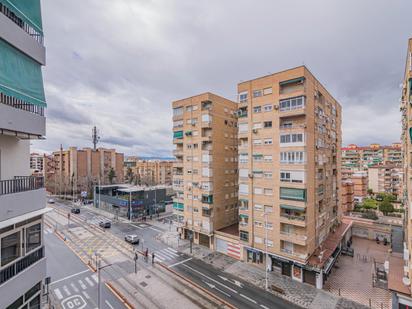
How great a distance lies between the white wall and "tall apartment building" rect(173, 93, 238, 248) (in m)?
22.8

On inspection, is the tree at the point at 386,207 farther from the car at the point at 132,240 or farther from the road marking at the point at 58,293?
the road marking at the point at 58,293

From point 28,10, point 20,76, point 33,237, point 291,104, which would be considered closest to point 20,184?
point 33,237

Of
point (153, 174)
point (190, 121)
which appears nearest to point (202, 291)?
point (190, 121)

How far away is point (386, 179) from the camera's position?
67312 mm

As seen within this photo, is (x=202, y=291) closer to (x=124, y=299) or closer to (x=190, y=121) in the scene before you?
(x=124, y=299)

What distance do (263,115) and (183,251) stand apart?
22375 mm

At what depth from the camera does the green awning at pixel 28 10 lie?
9594 millimetres

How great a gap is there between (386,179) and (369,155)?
41.8 m

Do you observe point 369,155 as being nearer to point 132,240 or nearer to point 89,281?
point 132,240

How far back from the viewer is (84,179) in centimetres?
8031

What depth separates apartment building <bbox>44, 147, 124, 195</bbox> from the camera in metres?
79.2

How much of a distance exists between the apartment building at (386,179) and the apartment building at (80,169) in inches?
3686

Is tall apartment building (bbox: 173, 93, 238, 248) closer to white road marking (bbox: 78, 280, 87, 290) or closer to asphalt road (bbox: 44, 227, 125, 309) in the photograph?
asphalt road (bbox: 44, 227, 125, 309)

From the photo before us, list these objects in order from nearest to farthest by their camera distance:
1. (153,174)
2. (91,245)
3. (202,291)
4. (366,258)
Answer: (202,291)
(366,258)
(91,245)
(153,174)
